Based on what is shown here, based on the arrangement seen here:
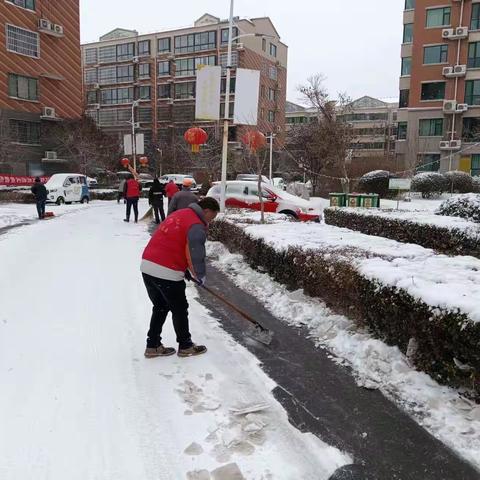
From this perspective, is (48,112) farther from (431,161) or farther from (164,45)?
(164,45)

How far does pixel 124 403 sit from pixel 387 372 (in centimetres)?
223

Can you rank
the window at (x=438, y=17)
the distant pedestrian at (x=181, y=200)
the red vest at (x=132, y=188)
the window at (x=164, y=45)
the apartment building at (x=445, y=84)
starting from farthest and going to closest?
the window at (x=164, y=45) → the window at (x=438, y=17) → the apartment building at (x=445, y=84) → the red vest at (x=132, y=188) → the distant pedestrian at (x=181, y=200)

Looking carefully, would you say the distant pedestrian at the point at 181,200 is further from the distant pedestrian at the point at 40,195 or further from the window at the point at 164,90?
the window at the point at 164,90

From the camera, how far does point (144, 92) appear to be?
6925 centimetres

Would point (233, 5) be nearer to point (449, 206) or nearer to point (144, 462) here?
point (449, 206)

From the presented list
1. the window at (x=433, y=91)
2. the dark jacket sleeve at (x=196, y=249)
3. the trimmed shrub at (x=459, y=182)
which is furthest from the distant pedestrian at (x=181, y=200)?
the window at (x=433, y=91)

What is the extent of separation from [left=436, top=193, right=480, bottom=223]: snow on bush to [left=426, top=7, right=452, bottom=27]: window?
36.4m

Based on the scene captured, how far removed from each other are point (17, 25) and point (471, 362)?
43049mm

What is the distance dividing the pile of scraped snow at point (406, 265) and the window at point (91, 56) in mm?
73890

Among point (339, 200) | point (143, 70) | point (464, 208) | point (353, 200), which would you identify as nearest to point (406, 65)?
point (339, 200)

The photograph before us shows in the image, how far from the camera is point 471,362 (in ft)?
11.2

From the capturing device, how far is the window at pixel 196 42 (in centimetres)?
6296

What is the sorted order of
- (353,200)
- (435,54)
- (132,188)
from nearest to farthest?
(132,188) → (353,200) → (435,54)

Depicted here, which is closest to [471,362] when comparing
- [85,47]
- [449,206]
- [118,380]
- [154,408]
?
[154,408]
